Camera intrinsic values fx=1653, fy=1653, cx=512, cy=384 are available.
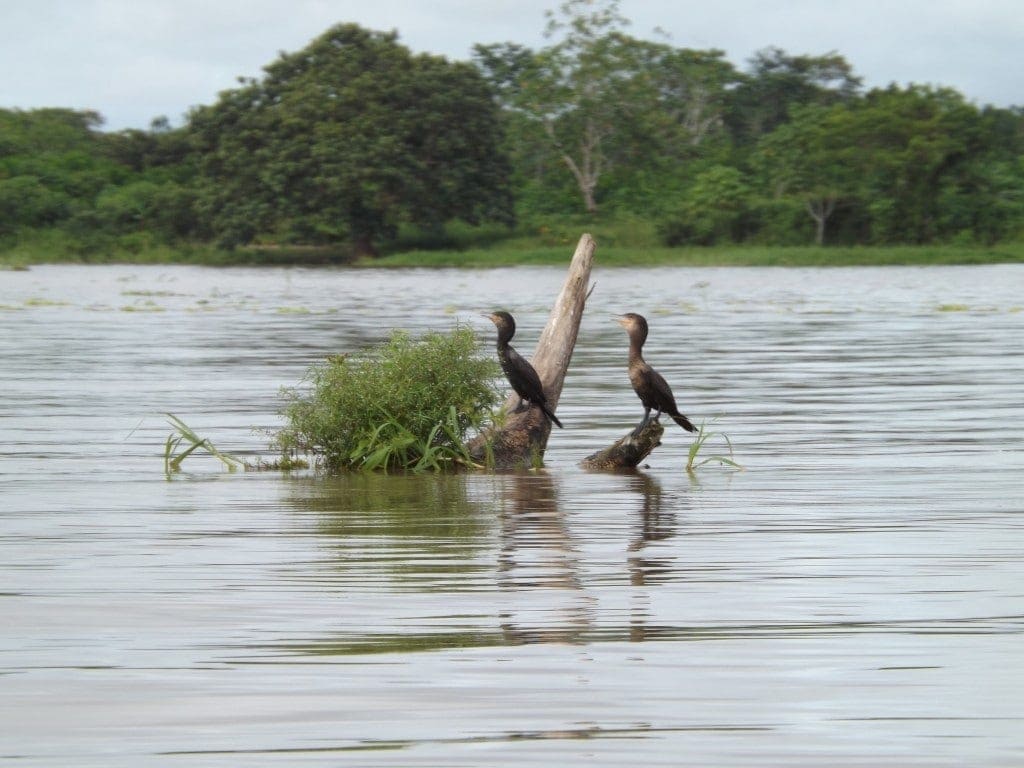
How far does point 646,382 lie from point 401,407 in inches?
65.7

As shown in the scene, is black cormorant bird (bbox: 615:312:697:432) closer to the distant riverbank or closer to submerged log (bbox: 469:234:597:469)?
submerged log (bbox: 469:234:597:469)

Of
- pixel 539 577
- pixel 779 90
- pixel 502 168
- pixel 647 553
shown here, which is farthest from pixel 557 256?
pixel 539 577

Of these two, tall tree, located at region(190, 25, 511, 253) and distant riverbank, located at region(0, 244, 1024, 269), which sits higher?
tall tree, located at region(190, 25, 511, 253)

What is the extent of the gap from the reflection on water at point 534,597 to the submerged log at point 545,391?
45 centimetres

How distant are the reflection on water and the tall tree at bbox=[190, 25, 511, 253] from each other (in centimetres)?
4662

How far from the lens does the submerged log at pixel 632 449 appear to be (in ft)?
37.0

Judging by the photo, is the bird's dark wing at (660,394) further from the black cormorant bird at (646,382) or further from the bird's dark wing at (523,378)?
the bird's dark wing at (523,378)

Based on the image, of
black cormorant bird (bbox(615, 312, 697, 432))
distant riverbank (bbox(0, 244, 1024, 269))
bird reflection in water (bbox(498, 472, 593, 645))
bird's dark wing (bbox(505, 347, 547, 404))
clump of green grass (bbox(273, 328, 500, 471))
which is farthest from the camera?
distant riverbank (bbox(0, 244, 1024, 269))

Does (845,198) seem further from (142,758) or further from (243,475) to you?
(142,758)

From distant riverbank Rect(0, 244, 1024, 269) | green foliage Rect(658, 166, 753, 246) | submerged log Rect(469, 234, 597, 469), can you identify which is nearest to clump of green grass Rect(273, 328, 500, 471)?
submerged log Rect(469, 234, 597, 469)

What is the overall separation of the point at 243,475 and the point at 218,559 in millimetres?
3854

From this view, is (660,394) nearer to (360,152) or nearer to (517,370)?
(517,370)

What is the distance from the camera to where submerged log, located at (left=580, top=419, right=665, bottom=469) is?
1129 cm

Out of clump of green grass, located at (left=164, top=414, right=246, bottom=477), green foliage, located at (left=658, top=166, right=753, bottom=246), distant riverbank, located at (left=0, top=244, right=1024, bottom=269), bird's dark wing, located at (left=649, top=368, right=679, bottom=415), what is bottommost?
clump of green grass, located at (left=164, top=414, right=246, bottom=477)
